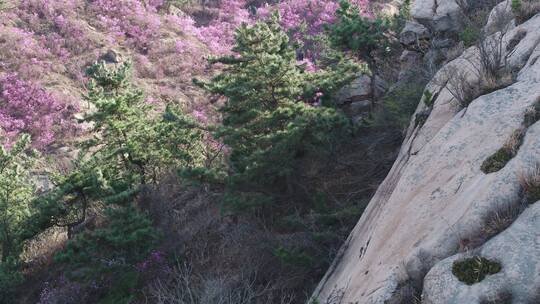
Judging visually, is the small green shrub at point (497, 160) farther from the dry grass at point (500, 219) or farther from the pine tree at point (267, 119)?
the pine tree at point (267, 119)

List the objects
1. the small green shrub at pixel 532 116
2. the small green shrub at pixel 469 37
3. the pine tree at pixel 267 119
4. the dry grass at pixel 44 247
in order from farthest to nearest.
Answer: the dry grass at pixel 44 247 < the pine tree at pixel 267 119 < the small green shrub at pixel 469 37 < the small green shrub at pixel 532 116

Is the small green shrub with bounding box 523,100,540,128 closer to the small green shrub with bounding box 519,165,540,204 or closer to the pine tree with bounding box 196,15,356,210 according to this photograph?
the small green shrub with bounding box 519,165,540,204

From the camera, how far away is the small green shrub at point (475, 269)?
156 inches

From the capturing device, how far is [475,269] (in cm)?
400

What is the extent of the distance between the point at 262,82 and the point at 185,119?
3071 mm

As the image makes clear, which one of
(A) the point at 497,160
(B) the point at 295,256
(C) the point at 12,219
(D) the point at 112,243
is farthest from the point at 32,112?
(A) the point at 497,160

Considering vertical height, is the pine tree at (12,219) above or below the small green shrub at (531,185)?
below

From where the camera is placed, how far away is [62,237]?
1878 cm

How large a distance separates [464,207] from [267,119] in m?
6.67

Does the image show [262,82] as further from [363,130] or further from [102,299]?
[102,299]

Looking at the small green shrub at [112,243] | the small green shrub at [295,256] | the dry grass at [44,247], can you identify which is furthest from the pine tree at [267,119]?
the dry grass at [44,247]

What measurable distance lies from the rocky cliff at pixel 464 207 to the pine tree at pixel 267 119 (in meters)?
2.73

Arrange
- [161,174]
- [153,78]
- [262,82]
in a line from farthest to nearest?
[153,78]
[161,174]
[262,82]

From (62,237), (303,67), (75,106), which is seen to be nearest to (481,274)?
(303,67)
